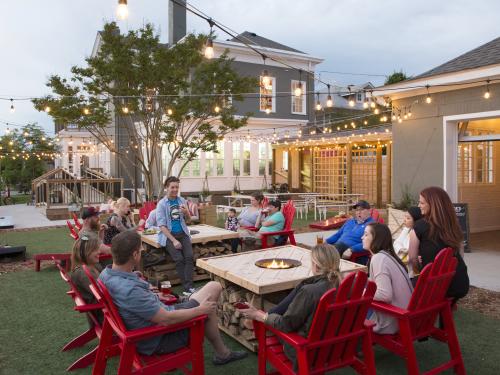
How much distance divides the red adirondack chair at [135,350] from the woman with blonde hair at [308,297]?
0.46m

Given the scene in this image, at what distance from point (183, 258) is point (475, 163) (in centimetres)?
784

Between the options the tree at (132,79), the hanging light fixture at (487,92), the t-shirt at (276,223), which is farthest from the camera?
the tree at (132,79)

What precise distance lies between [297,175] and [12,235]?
1284cm

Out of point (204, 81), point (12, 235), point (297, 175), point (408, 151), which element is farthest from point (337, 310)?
point (297, 175)

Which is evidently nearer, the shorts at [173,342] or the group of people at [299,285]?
the group of people at [299,285]

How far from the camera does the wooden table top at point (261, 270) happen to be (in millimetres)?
3484

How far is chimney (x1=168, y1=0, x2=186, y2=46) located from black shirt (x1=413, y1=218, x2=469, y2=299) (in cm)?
1857

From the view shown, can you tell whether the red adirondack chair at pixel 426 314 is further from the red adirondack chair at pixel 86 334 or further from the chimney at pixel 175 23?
the chimney at pixel 175 23

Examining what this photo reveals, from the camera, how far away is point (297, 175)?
20266 millimetres

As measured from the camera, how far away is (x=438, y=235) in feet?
11.5

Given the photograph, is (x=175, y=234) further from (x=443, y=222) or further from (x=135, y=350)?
(x=443, y=222)

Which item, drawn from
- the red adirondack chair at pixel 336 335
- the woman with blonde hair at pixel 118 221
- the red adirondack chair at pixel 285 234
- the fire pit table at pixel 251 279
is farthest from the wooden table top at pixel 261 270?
the woman with blonde hair at pixel 118 221

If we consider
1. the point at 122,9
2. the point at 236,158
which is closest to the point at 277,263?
the point at 122,9

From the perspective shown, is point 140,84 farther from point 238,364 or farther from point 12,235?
point 238,364
